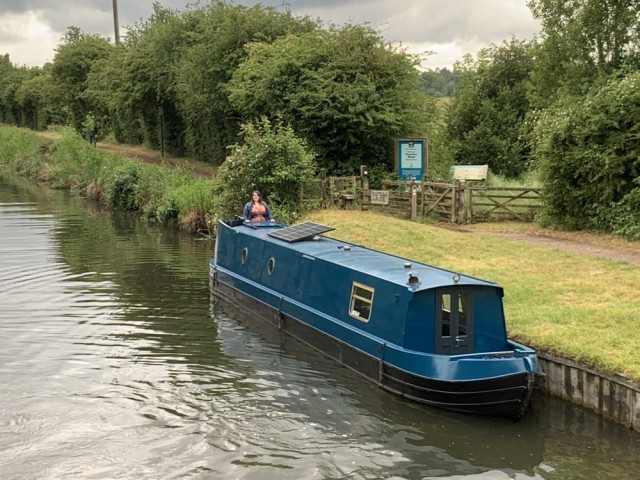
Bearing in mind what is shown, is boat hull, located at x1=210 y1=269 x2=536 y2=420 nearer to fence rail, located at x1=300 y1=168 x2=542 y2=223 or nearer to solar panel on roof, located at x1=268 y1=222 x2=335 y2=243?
solar panel on roof, located at x1=268 y1=222 x2=335 y2=243

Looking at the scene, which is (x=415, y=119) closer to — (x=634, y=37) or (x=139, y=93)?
(x=634, y=37)

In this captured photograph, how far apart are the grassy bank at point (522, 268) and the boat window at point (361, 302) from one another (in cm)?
212

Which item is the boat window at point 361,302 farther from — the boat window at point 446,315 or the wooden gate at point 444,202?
the wooden gate at point 444,202

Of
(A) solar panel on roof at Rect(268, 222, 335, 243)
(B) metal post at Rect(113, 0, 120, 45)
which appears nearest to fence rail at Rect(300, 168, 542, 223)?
(A) solar panel on roof at Rect(268, 222, 335, 243)

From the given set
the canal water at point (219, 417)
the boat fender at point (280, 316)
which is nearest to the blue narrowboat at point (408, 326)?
the boat fender at point (280, 316)

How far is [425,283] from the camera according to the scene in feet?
29.1

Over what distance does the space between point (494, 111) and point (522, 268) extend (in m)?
22.6

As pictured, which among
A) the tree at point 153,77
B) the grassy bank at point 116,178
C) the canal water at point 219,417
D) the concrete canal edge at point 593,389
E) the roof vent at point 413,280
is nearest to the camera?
the canal water at point 219,417

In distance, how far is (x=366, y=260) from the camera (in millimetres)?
10680

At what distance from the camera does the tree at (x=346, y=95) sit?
22.3 m

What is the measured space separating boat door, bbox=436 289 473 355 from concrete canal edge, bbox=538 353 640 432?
1.06 meters

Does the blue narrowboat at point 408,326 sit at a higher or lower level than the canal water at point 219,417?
higher

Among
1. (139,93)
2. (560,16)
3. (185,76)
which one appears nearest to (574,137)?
(560,16)

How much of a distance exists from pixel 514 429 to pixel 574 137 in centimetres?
1081
